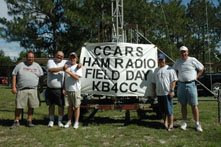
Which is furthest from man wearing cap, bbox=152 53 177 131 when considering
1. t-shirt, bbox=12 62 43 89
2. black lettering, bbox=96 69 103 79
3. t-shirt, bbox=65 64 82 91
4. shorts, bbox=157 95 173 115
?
t-shirt, bbox=12 62 43 89

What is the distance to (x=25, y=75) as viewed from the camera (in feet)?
17.6

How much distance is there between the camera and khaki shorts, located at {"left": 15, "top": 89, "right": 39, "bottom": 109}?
17.6ft

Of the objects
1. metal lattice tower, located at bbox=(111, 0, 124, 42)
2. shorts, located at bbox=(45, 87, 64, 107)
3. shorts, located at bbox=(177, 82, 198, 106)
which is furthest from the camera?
metal lattice tower, located at bbox=(111, 0, 124, 42)

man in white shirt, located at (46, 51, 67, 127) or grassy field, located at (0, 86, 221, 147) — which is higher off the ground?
man in white shirt, located at (46, 51, 67, 127)

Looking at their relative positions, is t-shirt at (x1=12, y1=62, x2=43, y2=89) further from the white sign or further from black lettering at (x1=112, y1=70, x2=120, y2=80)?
black lettering at (x1=112, y1=70, x2=120, y2=80)

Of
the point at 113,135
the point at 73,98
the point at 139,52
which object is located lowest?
the point at 113,135

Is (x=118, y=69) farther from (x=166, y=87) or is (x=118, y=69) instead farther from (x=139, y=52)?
(x=166, y=87)

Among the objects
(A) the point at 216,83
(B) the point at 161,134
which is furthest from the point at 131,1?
(B) the point at 161,134

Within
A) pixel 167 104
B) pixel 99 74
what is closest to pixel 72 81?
pixel 99 74

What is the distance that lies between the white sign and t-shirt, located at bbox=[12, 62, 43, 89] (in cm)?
120

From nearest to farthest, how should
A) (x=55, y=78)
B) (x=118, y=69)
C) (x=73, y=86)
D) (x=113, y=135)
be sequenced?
1. (x=113, y=135)
2. (x=73, y=86)
3. (x=55, y=78)
4. (x=118, y=69)

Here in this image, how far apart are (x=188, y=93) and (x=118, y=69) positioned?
1.76 metres

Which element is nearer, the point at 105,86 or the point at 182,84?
the point at 182,84

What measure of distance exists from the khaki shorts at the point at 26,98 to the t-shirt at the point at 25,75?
13 cm
